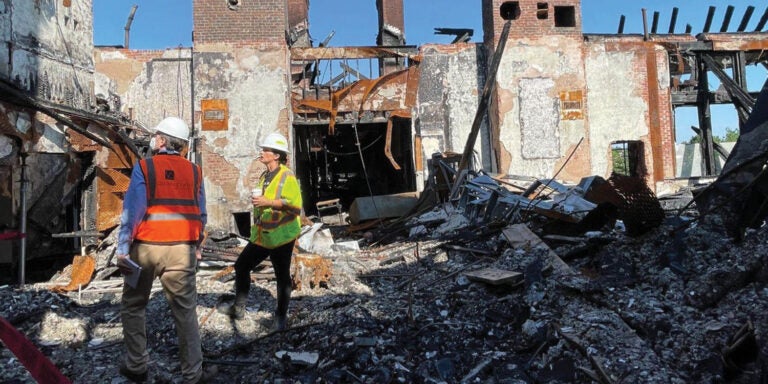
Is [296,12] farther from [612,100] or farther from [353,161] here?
[612,100]

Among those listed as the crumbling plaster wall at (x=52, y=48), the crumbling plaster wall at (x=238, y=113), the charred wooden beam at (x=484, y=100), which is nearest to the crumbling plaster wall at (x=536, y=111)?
the charred wooden beam at (x=484, y=100)

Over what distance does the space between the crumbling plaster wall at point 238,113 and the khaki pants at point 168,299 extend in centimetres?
778

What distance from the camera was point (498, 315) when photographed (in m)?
4.09

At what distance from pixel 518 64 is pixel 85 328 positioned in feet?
34.4

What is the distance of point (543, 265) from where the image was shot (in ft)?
16.8

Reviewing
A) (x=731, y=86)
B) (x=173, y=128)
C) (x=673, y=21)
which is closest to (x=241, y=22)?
(x=173, y=128)

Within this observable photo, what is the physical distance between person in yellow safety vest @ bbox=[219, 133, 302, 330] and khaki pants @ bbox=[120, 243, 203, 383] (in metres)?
0.94

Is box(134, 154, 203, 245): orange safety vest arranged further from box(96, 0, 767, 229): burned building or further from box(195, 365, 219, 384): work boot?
box(96, 0, 767, 229): burned building

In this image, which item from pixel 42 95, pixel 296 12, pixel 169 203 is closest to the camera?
pixel 169 203

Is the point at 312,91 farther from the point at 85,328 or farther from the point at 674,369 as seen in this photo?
the point at 674,369

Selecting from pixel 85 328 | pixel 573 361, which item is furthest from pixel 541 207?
pixel 85 328

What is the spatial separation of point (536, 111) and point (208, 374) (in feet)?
33.6

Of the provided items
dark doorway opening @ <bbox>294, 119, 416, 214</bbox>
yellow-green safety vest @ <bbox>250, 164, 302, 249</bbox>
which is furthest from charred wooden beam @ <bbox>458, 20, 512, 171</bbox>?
yellow-green safety vest @ <bbox>250, 164, 302, 249</bbox>

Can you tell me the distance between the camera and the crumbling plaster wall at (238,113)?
35.2ft
